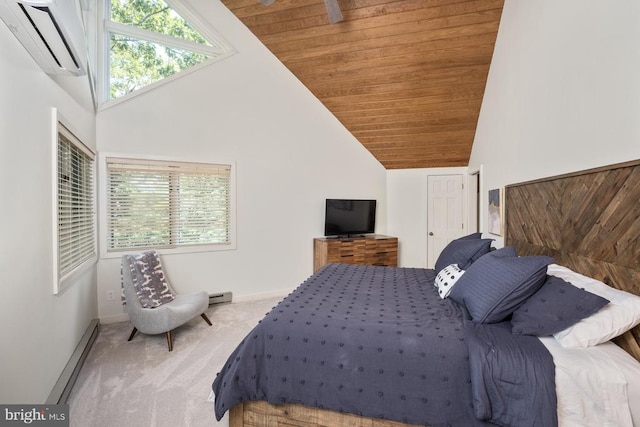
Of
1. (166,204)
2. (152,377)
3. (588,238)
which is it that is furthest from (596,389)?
(166,204)

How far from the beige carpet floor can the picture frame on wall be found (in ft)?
9.54

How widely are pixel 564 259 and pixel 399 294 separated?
1.07 metres

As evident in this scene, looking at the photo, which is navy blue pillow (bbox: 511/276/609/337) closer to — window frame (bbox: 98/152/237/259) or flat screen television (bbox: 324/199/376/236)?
flat screen television (bbox: 324/199/376/236)

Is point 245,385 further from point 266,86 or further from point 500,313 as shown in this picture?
point 266,86

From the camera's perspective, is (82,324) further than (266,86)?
No

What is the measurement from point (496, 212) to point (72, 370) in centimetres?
412

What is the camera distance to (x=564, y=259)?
1976 mm

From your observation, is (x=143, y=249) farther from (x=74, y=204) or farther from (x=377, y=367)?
(x=377, y=367)

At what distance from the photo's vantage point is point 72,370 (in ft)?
7.54

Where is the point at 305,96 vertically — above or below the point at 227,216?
above

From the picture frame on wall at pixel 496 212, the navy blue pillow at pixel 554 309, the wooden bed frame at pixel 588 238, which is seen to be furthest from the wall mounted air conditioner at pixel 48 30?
the picture frame on wall at pixel 496 212

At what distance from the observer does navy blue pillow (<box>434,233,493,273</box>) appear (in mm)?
2584

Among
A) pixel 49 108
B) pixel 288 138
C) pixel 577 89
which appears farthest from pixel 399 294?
pixel 288 138

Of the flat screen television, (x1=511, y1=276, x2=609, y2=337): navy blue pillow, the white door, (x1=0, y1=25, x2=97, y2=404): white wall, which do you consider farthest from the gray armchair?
the white door
